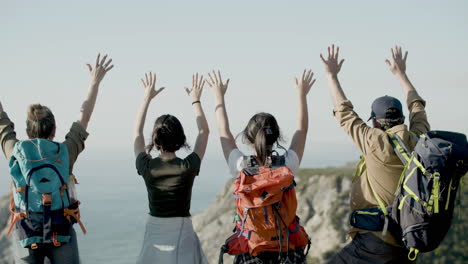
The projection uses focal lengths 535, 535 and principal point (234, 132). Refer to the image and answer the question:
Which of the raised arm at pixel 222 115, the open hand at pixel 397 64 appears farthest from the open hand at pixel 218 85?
the open hand at pixel 397 64

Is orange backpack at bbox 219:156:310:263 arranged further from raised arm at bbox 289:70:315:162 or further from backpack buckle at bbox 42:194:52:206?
backpack buckle at bbox 42:194:52:206

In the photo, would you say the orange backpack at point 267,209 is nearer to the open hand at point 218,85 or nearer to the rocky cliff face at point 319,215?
the open hand at point 218,85

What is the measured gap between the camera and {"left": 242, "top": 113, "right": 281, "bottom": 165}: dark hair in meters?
5.65

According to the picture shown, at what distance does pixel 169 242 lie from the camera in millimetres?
5871

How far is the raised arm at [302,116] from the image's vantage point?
6.07 meters

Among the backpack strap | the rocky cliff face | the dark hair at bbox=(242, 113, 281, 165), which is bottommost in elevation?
the rocky cliff face

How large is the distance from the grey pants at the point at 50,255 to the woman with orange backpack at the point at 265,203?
1.70 m

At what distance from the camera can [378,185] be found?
19.3ft

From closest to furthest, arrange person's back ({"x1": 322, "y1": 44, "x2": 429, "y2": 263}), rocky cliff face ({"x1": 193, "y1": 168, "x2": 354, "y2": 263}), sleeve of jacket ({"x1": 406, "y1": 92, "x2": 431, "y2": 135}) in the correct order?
person's back ({"x1": 322, "y1": 44, "x2": 429, "y2": 263}) < sleeve of jacket ({"x1": 406, "y1": 92, "x2": 431, "y2": 135}) < rocky cliff face ({"x1": 193, "y1": 168, "x2": 354, "y2": 263})

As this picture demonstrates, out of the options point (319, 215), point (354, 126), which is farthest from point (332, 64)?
point (319, 215)

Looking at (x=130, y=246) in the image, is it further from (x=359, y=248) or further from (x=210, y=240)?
(x=359, y=248)

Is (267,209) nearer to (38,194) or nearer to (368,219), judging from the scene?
(368,219)

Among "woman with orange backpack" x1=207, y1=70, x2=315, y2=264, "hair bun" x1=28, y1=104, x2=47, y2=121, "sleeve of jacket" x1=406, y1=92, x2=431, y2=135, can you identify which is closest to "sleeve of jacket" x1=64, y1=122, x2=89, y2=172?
"hair bun" x1=28, y1=104, x2=47, y2=121

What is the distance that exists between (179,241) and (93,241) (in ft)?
606
